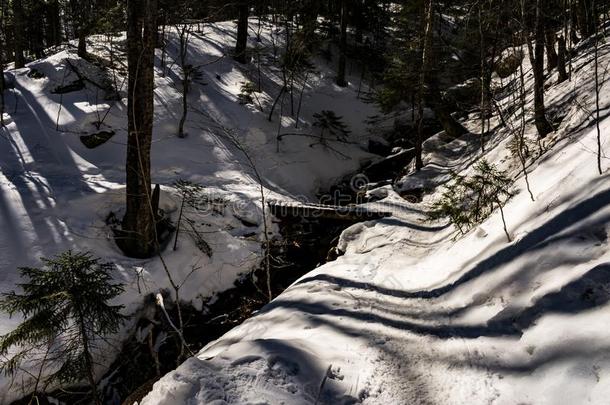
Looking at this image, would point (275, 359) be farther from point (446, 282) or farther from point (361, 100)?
point (361, 100)

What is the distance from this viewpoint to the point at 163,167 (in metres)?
10.5

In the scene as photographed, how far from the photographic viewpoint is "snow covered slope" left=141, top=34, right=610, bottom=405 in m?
2.37

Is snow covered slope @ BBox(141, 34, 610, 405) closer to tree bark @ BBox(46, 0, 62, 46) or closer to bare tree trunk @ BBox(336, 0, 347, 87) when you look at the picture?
bare tree trunk @ BBox(336, 0, 347, 87)

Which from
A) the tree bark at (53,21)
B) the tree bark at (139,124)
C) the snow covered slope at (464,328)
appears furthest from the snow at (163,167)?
the tree bark at (53,21)

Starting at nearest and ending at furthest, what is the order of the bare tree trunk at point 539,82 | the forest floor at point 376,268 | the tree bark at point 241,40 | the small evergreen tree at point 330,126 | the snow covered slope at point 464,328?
the snow covered slope at point 464,328 → the forest floor at point 376,268 → the bare tree trunk at point 539,82 → the small evergreen tree at point 330,126 → the tree bark at point 241,40

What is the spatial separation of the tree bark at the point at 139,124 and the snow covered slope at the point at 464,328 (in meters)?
2.84

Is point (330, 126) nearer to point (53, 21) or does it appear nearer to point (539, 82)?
point (539, 82)

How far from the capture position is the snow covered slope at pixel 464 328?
2373 mm

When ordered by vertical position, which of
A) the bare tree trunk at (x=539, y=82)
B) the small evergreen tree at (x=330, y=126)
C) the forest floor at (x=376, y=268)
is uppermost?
the bare tree trunk at (x=539, y=82)

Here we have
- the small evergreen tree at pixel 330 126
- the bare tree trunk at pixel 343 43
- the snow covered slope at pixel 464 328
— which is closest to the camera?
the snow covered slope at pixel 464 328

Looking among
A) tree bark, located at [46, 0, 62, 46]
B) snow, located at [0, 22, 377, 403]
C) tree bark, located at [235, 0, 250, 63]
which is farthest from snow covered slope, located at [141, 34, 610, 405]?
tree bark, located at [46, 0, 62, 46]

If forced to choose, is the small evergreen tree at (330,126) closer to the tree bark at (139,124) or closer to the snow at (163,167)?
the snow at (163,167)

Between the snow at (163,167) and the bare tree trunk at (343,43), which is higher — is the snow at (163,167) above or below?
below

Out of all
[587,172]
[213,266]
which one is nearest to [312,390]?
[587,172]
